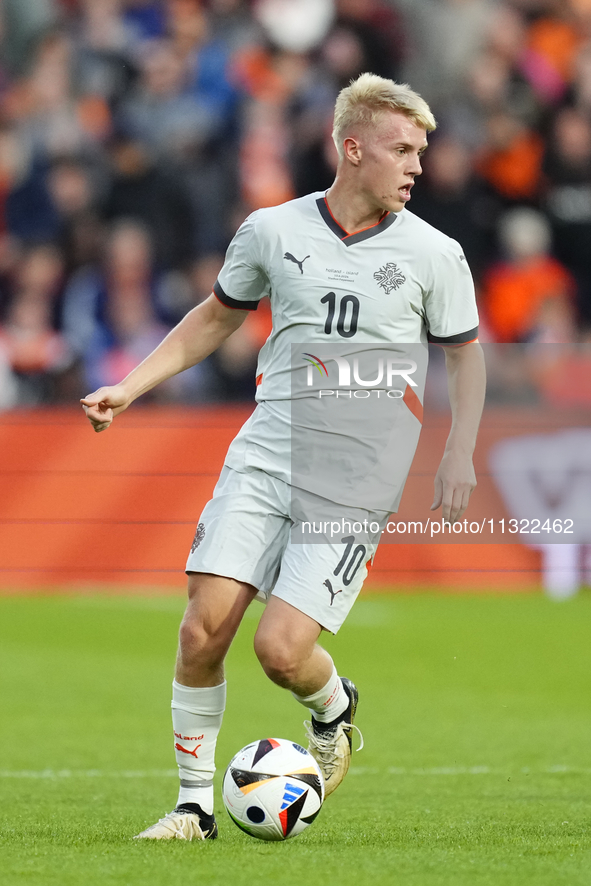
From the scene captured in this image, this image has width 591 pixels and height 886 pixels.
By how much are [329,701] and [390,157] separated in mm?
1859

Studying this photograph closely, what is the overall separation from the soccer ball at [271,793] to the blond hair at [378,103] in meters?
1.99

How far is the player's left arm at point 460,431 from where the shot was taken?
4477 millimetres

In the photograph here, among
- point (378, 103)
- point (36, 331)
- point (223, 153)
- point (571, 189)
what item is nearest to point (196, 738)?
point (378, 103)

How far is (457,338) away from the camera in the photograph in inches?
181

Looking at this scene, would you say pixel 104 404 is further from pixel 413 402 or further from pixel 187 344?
pixel 413 402

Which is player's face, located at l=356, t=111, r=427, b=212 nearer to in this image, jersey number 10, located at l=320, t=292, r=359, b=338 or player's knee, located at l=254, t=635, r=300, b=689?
jersey number 10, located at l=320, t=292, r=359, b=338

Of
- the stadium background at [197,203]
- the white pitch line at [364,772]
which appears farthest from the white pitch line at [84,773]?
the stadium background at [197,203]

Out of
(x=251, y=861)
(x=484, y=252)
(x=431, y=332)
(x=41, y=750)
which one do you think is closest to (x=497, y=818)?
(x=251, y=861)

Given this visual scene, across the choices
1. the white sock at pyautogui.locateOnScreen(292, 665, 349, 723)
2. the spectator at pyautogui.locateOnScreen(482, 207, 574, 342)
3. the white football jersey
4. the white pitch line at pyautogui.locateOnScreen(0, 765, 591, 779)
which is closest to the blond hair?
the white football jersey

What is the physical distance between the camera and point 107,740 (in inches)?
261

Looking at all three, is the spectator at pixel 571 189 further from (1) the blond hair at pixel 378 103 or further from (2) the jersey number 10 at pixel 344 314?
(2) the jersey number 10 at pixel 344 314

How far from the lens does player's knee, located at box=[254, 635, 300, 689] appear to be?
14.3 feet

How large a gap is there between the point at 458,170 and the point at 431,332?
29.8ft

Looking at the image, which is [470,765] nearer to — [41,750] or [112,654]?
[41,750]
